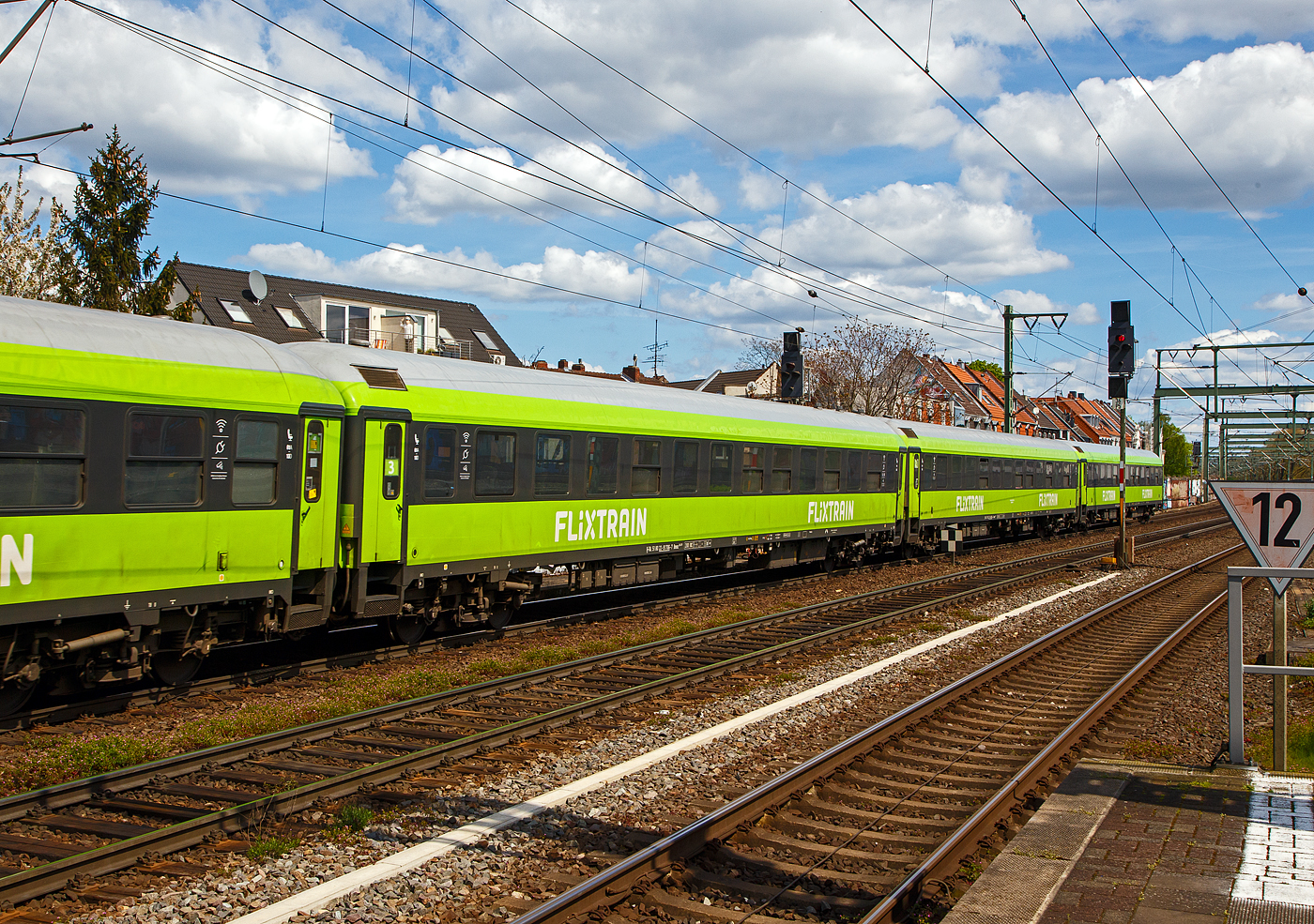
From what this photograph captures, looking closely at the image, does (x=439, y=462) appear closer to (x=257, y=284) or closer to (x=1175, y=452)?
(x=257, y=284)

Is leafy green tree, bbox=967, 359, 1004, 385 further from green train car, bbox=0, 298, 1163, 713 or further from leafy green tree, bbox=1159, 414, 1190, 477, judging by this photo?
green train car, bbox=0, 298, 1163, 713

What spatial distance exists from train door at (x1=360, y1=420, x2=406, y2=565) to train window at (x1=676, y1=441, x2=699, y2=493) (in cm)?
596

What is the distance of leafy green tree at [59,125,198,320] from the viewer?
26.1m

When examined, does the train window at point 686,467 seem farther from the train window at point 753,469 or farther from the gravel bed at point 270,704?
the gravel bed at point 270,704

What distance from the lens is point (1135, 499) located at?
162ft

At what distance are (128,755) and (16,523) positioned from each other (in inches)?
81.4

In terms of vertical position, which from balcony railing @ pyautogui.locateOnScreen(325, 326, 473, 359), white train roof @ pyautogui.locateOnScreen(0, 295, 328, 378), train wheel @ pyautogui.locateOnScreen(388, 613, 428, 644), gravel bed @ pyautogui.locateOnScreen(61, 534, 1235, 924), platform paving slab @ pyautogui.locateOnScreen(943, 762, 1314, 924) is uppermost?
balcony railing @ pyautogui.locateOnScreen(325, 326, 473, 359)

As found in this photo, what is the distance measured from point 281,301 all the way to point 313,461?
30839mm

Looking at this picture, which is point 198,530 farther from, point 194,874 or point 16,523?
point 194,874

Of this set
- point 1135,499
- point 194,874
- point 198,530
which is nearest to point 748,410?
point 198,530

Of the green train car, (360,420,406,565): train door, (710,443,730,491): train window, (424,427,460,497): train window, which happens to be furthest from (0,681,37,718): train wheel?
(710,443,730,491): train window

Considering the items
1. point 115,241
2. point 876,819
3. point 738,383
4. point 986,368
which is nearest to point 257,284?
point 115,241

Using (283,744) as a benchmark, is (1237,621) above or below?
above

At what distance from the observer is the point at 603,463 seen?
15117mm
